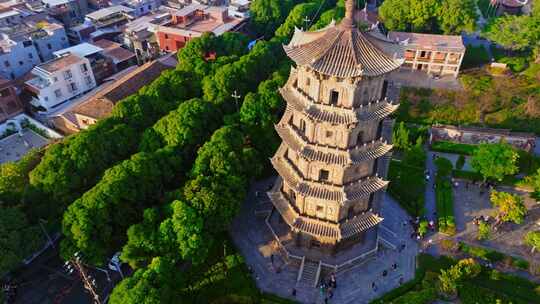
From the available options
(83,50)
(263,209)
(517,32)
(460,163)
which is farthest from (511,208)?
(83,50)

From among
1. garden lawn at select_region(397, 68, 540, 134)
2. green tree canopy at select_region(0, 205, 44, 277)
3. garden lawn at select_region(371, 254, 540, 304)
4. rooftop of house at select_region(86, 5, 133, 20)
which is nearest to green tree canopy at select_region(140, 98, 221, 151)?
green tree canopy at select_region(0, 205, 44, 277)

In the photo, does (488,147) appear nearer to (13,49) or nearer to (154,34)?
(154,34)

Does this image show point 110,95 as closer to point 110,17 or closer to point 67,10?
point 110,17

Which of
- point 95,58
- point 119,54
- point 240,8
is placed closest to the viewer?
point 95,58

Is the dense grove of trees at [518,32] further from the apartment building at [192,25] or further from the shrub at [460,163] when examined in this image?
the apartment building at [192,25]

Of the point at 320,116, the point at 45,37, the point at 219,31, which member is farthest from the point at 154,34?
the point at 320,116
